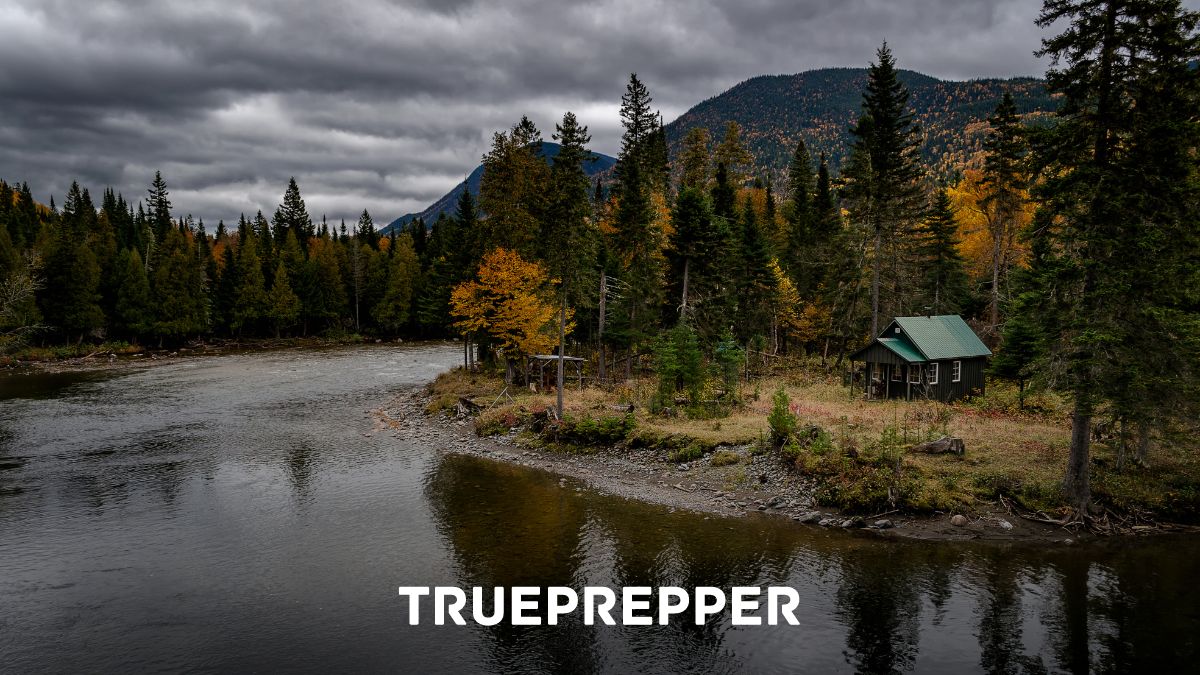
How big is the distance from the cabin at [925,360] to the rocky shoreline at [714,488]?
14.8m

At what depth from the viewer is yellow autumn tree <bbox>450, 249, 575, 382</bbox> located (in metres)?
39.8

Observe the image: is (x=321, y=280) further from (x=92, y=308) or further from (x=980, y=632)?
(x=980, y=632)

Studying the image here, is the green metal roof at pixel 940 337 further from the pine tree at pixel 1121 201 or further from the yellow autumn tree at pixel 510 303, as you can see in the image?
the yellow autumn tree at pixel 510 303

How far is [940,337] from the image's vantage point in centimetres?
3594

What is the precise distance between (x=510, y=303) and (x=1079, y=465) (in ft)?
→ 98.9

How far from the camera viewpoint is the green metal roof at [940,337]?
114 ft

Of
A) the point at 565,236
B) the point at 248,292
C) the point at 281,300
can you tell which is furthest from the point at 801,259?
the point at 248,292

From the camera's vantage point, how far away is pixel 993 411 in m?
31.0

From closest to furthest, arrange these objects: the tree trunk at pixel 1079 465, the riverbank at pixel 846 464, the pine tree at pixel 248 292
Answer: the tree trunk at pixel 1079 465, the riverbank at pixel 846 464, the pine tree at pixel 248 292

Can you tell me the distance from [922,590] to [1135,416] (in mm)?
8842

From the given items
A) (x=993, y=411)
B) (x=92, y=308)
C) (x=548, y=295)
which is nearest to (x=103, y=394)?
(x=92, y=308)

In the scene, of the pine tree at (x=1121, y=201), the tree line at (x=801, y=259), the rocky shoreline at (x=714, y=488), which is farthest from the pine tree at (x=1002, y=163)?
the rocky shoreline at (x=714, y=488)

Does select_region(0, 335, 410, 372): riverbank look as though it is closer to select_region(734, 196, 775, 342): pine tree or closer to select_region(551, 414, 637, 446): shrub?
select_region(551, 414, 637, 446): shrub

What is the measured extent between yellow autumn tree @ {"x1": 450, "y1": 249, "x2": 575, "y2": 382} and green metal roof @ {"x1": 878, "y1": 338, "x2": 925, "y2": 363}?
18779 millimetres
